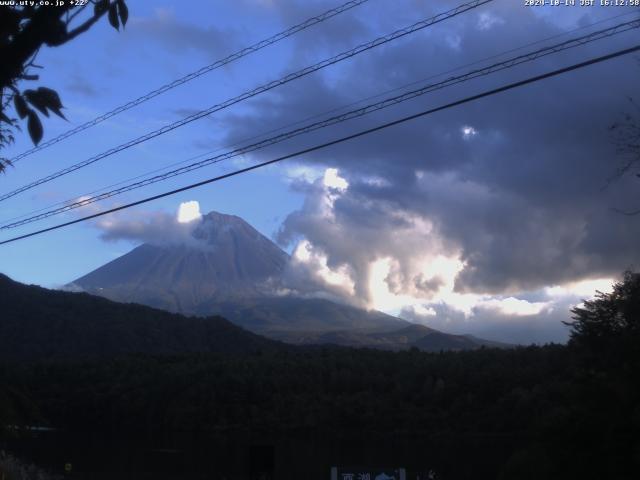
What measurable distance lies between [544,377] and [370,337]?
133535 mm

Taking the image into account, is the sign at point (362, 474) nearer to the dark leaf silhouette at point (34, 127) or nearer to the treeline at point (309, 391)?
the dark leaf silhouette at point (34, 127)

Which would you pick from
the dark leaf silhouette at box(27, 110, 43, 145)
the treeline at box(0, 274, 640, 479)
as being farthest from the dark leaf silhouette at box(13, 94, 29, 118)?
the treeline at box(0, 274, 640, 479)

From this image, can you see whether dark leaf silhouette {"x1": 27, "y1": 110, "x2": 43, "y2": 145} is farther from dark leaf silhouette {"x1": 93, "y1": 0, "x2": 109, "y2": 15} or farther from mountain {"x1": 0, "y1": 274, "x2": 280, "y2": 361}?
mountain {"x1": 0, "y1": 274, "x2": 280, "y2": 361}

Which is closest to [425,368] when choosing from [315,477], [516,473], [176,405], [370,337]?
[176,405]

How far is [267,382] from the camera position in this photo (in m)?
67.9

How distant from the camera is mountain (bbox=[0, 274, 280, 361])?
85062 millimetres

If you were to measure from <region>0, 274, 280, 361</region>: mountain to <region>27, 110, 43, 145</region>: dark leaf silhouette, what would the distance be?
78.6 metres

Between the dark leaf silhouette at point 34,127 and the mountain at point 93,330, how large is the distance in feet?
258

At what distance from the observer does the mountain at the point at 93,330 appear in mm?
85062

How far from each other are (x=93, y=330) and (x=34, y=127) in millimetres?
91944

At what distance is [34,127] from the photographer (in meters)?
4.37

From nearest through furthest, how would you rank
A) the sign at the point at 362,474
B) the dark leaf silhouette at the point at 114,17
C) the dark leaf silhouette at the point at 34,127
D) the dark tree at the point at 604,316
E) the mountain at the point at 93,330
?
the dark leaf silhouette at the point at 34,127 → the dark leaf silhouette at the point at 114,17 → the sign at the point at 362,474 → the dark tree at the point at 604,316 → the mountain at the point at 93,330

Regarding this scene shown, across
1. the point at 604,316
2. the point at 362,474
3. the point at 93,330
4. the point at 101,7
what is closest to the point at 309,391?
the point at 93,330

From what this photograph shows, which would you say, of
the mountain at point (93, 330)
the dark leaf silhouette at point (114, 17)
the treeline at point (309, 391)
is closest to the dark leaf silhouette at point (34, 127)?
the dark leaf silhouette at point (114, 17)
